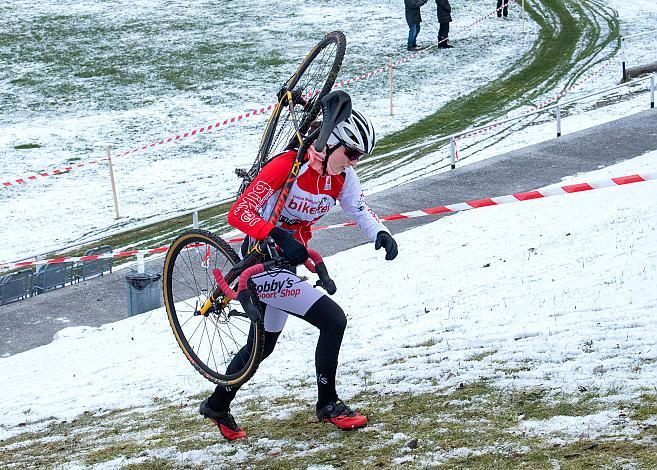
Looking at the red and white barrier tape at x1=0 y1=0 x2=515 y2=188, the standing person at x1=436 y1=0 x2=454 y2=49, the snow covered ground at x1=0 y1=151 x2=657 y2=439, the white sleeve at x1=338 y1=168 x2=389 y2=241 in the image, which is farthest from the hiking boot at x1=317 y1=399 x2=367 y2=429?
the standing person at x1=436 y1=0 x2=454 y2=49

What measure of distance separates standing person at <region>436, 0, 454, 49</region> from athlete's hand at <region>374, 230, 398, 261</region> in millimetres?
25213

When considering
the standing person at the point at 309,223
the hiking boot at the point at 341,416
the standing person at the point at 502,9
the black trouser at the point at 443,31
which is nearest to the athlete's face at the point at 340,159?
the standing person at the point at 309,223

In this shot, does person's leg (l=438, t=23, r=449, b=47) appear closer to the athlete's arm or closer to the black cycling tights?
the athlete's arm

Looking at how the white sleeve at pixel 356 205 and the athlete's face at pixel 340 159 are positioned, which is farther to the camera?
the white sleeve at pixel 356 205

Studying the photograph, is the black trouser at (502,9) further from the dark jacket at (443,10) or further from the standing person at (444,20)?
the dark jacket at (443,10)

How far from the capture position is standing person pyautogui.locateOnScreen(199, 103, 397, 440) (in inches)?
225

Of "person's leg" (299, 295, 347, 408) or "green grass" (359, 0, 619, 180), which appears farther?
"green grass" (359, 0, 619, 180)

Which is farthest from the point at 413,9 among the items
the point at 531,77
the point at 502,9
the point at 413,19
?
the point at 502,9

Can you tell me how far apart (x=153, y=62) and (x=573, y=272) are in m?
26.6

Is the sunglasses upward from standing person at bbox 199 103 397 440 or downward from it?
upward

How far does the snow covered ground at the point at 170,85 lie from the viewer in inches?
824

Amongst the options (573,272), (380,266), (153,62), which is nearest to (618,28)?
(153,62)

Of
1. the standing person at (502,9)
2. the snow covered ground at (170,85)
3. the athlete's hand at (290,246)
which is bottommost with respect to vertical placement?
the snow covered ground at (170,85)

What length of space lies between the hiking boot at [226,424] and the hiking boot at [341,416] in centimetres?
57
